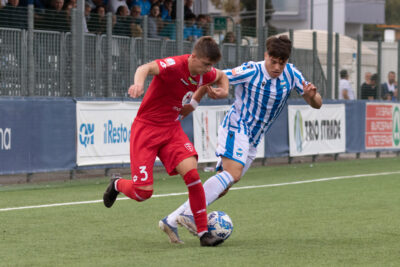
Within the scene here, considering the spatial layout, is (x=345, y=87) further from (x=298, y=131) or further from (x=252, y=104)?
(x=252, y=104)

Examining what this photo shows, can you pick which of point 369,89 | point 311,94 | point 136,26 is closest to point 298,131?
point 369,89

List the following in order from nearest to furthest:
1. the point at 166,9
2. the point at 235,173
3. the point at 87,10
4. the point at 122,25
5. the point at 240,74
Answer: the point at 235,173, the point at 240,74, the point at 87,10, the point at 122,25, the point at 166,9

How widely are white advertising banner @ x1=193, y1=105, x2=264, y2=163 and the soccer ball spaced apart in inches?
380

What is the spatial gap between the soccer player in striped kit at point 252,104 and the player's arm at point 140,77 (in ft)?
4.00

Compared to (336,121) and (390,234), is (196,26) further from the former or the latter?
(390,234)

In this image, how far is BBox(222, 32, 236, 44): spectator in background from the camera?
65.6 feet

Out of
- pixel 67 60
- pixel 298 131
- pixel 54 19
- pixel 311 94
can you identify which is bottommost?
pixel 298 131

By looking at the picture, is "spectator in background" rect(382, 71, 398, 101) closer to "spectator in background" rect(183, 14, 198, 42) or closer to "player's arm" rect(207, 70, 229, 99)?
"spectator in background" rect(183, 14, 198, 42)

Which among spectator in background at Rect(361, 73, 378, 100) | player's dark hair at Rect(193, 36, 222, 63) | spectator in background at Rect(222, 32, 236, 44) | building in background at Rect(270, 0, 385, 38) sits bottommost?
spectator in background at Rect(361, 73, 378, 100)

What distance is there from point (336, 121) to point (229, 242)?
14.5m

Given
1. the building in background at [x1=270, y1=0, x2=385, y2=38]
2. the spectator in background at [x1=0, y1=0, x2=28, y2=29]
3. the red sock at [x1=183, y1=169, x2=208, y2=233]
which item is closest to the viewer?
the red sock at [x1=183, y1=169, x2=208, y2=233]

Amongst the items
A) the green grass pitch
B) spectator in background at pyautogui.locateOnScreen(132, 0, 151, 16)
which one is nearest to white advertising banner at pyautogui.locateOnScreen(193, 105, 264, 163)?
the green grass pitch

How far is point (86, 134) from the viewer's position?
1548 cm

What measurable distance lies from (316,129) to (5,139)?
9.28 m
